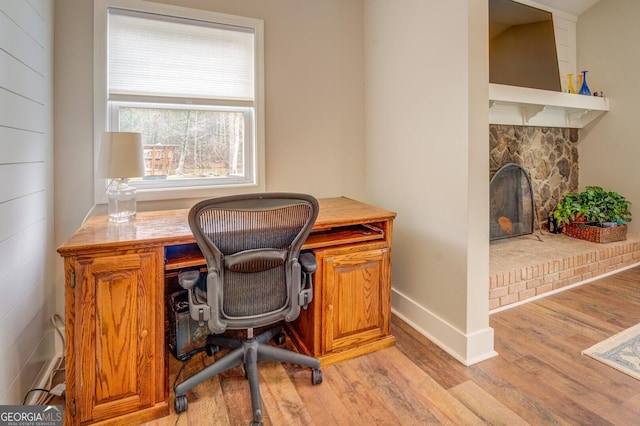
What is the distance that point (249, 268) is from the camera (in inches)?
57.7

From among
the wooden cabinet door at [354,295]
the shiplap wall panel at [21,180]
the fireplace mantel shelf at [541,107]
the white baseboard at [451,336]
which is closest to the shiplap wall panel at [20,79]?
the shiplap wall panel at [21,180]

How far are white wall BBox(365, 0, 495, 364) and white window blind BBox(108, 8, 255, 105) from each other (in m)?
1.01

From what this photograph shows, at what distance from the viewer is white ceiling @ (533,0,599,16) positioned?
3.55 metres

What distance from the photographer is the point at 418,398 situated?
5.27ft

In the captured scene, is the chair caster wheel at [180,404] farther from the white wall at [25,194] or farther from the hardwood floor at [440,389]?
the white wall at [25,194]

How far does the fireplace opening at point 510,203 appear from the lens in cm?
337

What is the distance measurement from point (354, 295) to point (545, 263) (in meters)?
1.85

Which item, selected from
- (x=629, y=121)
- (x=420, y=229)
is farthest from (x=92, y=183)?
(x=629, y=121)

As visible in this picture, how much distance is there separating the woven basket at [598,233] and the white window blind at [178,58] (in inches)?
136

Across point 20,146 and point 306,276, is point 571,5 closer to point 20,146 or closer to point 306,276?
point 306,276

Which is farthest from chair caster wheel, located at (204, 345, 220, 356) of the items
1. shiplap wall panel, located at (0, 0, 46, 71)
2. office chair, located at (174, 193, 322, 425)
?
shiplap wall panel, located at (0, 0, 46, 71)

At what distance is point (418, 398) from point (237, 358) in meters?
0.89

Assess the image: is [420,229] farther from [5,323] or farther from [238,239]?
[5,323]

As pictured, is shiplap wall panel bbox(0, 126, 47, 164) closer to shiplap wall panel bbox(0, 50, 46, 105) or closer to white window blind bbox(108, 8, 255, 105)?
shiplap wall panel bbox(0, 50, 46, 105)
